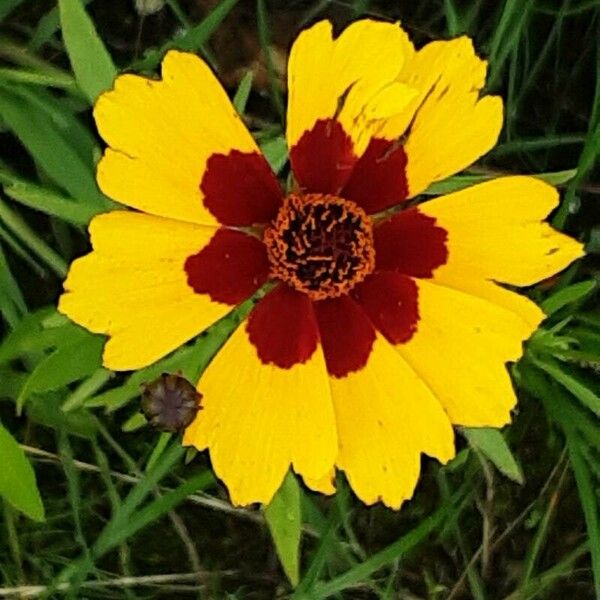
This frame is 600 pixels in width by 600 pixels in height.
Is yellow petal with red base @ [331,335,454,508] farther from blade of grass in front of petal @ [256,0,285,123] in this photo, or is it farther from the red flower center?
blade of grass in front of petal @ [256,0,285,123]

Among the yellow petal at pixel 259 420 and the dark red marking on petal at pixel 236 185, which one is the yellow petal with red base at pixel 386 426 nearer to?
the yellow petal at pixel 259 420

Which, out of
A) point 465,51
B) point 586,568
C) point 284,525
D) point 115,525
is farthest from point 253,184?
point 586,568

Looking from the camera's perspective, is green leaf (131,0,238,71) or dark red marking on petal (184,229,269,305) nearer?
dark red marking on petal (184,229,269,305)

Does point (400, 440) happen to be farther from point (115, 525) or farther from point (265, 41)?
point (265, 41)

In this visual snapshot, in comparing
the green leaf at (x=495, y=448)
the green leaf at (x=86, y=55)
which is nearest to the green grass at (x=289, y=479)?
the green leaf at (x=495, y=448)

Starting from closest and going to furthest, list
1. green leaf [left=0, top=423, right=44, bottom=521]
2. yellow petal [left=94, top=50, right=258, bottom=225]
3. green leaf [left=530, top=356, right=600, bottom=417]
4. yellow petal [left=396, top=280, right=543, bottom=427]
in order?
yellow petal [left=94, top=50, right=258, bottom=225]
yellow petal [left=396, top=280, right=543, bottom=427]
green leaf [left=0, top=423, right=44, bottom=521]
green leaf [left=530, top=356, right=600, bottom=417]

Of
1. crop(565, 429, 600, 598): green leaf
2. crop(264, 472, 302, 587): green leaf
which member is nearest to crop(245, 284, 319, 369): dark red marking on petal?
crop(264, 472, 302, 587): green leaf

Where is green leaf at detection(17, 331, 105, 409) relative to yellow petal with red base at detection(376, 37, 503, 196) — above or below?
below
